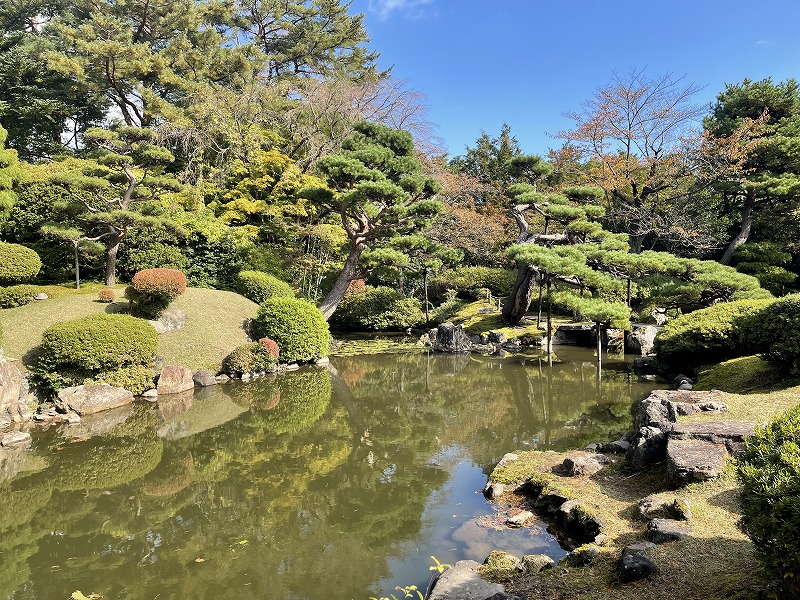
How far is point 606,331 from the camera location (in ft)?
45.6

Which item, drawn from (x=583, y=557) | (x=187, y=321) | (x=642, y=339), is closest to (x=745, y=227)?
(x=642, y=339)

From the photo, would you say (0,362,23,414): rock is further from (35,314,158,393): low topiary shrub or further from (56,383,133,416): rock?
(56,383,133,416): rock

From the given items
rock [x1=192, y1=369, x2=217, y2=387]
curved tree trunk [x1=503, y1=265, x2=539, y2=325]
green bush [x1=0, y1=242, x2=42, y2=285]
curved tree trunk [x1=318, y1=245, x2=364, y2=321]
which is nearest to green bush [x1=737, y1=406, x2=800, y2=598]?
rock [x1=192, y1=369, x2=217, y2=387]

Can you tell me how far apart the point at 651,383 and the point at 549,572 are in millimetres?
7538

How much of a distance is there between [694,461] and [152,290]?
33.4 ft

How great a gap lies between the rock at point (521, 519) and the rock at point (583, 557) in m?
1.01

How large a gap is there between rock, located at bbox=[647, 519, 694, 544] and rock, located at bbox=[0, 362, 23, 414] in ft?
29.3

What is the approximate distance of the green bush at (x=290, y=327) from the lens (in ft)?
38.3

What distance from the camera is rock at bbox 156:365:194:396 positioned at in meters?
9.38

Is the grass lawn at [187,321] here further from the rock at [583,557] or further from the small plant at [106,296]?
the rock at [583,557]

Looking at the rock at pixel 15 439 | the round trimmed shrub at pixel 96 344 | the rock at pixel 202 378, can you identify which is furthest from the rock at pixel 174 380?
the rock at pixel 15 439

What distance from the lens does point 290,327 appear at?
11.7 meters

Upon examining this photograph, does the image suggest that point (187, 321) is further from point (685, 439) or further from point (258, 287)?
point (685, 439)

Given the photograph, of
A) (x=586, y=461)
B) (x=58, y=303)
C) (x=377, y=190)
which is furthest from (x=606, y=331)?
(x=58, y=303)
